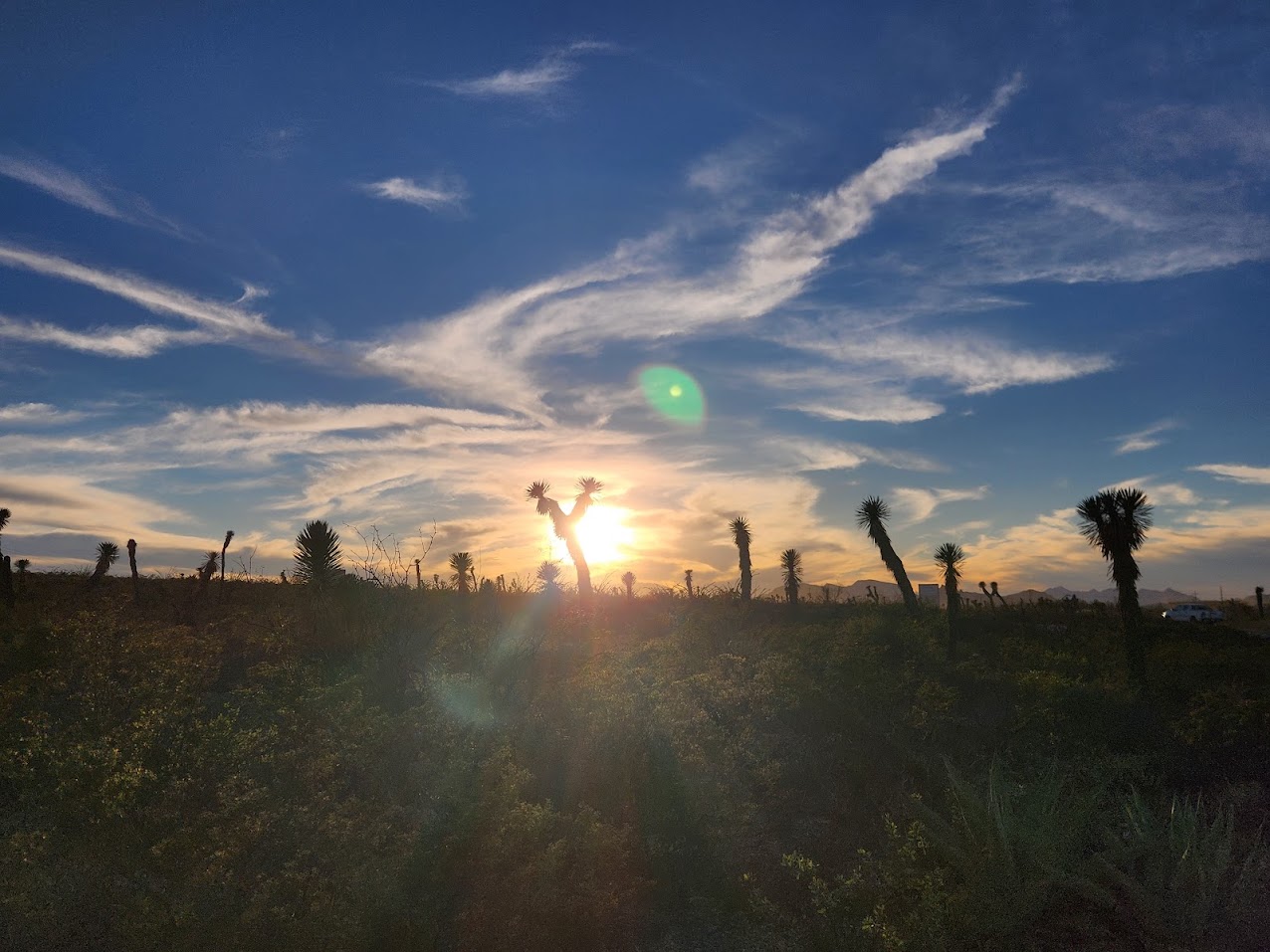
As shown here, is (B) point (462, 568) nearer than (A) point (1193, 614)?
Yes

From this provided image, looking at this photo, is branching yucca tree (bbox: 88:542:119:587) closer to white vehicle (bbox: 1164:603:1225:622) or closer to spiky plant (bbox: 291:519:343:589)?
spiky plant (bbox: 291:519:343:589)

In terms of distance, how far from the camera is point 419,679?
539 inches

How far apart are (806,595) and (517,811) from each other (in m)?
36.5

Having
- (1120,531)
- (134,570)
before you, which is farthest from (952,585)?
(134,570)

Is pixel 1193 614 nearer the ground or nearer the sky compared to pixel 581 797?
nearer the sky

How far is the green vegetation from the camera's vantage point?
25.8 feet

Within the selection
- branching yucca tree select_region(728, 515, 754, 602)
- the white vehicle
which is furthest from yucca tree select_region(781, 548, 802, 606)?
the white vehicle

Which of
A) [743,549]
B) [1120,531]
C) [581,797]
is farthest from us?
[743,549]

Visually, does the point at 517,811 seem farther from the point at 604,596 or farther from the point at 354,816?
the point at 604,596

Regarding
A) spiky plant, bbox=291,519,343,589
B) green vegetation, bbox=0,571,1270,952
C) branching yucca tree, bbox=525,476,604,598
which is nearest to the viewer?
green vegetation, bbox=0,571,1270,952

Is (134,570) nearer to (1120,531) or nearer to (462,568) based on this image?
(462,568)

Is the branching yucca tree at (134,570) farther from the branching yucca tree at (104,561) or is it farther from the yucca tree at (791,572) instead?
the yucca tree at (791,572)

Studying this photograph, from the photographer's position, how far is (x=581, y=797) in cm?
1047

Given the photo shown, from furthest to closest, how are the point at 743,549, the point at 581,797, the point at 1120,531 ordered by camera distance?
the point at 743,549, the point at 1120,531, the point at 581,797
